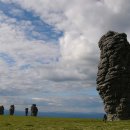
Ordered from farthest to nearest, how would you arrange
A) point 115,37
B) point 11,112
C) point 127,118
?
point 11,112, point 115,37, point 127,118

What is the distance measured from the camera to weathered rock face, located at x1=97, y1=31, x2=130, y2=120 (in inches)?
3706

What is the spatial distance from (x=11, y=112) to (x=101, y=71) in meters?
76.4

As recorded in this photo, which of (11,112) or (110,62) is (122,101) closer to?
(110,62)

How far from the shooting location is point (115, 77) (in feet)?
311

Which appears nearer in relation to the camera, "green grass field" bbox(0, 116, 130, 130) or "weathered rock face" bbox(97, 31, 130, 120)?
"green grass field" bbox(0, 116, 130, 130)

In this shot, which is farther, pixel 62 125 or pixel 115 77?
pixel 115 77

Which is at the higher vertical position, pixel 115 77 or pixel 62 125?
pixel 115 77

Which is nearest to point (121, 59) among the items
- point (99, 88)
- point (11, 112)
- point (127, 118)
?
point (99, 88)

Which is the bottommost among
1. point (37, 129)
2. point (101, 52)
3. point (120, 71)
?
point (37, 129)

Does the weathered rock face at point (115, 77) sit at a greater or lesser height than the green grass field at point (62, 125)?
greater

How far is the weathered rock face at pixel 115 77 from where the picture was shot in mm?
94125

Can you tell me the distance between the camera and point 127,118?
92812 mm

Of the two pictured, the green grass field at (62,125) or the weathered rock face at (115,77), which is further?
the weathered rock face at (115,77)

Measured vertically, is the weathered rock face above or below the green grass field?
above
